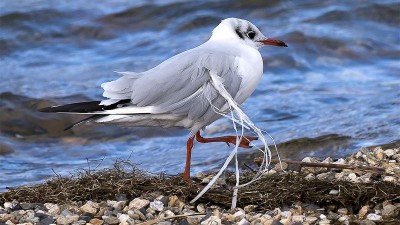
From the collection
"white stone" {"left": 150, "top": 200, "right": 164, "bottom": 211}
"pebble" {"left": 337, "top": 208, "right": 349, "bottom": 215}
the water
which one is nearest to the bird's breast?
"white stone" {"left": 150, "top": 200, "right": 164, "bottom": 211}

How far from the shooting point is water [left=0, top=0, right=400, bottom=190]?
294 inches

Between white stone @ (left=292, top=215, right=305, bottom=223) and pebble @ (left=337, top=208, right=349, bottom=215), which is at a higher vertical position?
white stone @ (left=292, top=215, right=305, bottom=223)

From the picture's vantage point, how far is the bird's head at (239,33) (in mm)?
5957

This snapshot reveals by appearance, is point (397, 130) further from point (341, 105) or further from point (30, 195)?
point (30, 195)

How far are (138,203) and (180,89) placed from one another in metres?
0.79

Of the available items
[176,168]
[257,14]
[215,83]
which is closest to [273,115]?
[176,168]

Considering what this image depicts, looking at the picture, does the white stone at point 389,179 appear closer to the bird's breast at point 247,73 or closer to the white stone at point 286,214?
the white stone at point 286,214

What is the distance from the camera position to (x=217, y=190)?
517 cm

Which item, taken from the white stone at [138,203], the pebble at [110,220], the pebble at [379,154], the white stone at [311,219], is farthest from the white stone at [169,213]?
the pebble at [379,154]

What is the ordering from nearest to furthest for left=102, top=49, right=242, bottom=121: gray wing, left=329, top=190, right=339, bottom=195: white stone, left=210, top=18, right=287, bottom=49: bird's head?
left=329, top=190, right=339, bottom=195: white stone < left=102, top=49, right=242, bottom=121: gray wing < left=210, top=18, right=287, bottom=49: bird's head

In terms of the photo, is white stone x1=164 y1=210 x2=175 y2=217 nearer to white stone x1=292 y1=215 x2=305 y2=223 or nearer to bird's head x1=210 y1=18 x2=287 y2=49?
white stone x1=292 y1=215 x2=305 y2=223

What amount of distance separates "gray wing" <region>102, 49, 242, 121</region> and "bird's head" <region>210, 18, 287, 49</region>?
23.2 inches

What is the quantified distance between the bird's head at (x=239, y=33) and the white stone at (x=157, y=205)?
1415 mm

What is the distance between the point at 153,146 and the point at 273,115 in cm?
130
